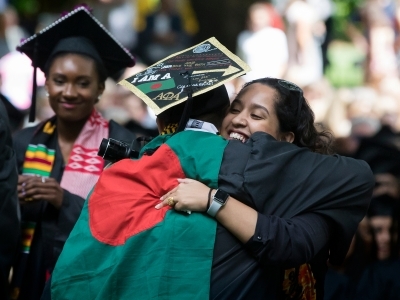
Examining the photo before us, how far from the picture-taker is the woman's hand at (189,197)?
3.43 metres

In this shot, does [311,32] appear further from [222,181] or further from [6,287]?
[222,181]

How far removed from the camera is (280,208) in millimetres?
3512

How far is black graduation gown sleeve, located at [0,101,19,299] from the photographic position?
446 cm

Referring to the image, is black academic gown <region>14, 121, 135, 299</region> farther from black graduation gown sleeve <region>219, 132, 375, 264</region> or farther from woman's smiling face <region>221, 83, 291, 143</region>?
black graduation gown sleeve <region>219, 132, 375, 264</region>

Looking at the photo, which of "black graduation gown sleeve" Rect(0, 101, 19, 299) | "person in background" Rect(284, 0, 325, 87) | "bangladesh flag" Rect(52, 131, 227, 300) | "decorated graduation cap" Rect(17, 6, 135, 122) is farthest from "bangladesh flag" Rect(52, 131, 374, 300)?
"person in background" Rect(284, 0, 325, 87)

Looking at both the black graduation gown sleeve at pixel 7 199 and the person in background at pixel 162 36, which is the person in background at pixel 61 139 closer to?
the black graduation gown sleeve at pixel 7 199

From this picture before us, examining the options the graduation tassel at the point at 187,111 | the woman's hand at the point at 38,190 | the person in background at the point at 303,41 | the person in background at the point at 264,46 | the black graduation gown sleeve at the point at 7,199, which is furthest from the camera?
the person in background at the point at 303,41

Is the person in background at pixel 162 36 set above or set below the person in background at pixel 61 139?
above

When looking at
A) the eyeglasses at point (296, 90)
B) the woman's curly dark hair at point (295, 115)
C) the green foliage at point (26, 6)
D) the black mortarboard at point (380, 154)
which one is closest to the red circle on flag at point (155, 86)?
the woman's curly dark hair at point (295, 115)

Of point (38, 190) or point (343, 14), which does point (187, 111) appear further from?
point (343, 14)

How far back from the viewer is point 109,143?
3887 mm

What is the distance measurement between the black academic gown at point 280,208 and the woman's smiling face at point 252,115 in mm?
147

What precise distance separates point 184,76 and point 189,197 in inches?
22.5

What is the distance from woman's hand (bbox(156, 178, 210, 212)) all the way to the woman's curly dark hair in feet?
1.85
